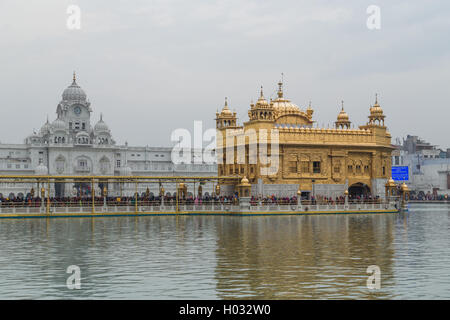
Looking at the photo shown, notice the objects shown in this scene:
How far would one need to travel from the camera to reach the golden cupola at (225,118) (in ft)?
193

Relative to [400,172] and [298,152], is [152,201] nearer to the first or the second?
[298,152]

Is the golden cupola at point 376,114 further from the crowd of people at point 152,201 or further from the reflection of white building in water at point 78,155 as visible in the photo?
the reflection of white building in water at point 78,155

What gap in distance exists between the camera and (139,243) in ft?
77.8

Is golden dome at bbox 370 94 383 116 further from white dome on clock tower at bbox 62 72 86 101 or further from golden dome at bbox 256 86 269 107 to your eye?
white dome on clock tower at bbox 62 72 86 101

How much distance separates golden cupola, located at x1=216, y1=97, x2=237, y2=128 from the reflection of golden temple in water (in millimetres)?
30426

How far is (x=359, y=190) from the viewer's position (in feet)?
188

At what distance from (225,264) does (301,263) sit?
203 cm

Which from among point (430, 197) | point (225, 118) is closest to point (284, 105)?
point (225, 118)

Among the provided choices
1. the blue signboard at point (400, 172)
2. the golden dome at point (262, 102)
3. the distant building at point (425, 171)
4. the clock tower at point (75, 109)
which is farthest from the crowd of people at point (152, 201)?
the clock tower at point (75, 109)

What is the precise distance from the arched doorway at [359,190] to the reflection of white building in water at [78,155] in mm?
55141
